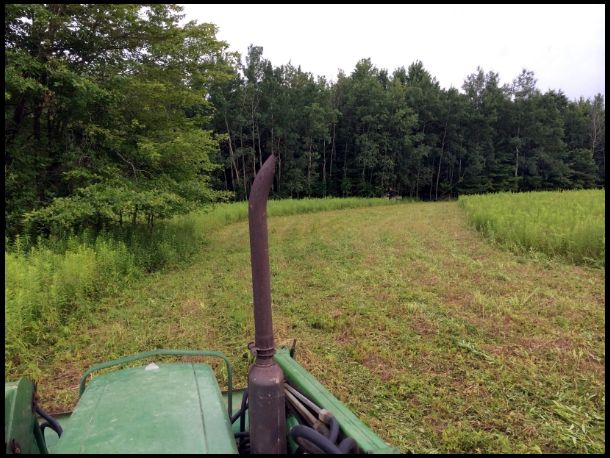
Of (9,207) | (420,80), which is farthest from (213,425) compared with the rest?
(420,80)

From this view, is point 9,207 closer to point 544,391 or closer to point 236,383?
point 236,383

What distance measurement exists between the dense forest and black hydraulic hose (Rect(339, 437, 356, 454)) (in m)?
7.92

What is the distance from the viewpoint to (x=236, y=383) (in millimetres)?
3734

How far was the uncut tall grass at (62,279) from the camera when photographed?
4.43m

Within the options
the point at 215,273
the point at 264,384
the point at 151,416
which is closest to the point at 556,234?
the point at 215,273

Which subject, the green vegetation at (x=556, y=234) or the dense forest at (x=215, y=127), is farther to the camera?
the dense forest at (x=215, y=127)

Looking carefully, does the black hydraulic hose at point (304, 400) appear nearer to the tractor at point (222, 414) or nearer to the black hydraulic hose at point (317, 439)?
the tractor at point (222, 414)

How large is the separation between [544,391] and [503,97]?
52806mm

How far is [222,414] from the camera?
5.24ft

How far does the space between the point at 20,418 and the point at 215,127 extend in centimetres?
3862

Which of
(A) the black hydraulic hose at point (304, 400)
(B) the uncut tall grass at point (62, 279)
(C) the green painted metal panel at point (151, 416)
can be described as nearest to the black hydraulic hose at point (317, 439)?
(A) the black hydraulic hose at point (304, 400)

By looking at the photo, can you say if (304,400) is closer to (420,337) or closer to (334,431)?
(334,431)

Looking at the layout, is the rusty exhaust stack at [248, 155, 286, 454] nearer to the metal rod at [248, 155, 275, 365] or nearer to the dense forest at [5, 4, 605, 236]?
the metal rod at [248, 155, 275, 365]

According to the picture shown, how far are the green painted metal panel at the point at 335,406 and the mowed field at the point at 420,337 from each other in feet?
4.96
